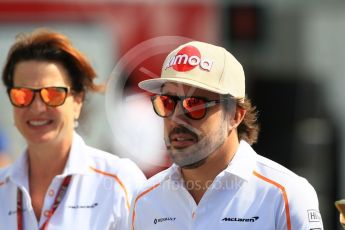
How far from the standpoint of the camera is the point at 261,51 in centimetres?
927

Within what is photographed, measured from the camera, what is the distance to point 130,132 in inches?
245

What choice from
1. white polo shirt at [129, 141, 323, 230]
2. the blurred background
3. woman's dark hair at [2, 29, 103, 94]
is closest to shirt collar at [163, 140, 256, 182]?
white polo shirt at [129, 141, 323, 230]

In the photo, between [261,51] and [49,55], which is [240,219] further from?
[261,51]

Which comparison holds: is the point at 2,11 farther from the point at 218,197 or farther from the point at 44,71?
the point at 218,197

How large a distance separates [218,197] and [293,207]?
0.33m

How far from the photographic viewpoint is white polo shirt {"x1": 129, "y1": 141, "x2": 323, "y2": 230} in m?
3.55

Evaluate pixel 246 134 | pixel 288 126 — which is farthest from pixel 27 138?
pixel 288 126

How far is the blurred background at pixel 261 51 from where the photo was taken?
8172 millimetres

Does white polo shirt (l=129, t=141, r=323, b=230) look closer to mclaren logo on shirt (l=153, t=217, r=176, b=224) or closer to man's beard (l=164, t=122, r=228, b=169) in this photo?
mclaren logo on shirt (l=153, t=217, r=176, b=224)

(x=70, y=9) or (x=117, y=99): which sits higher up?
(x=70, y=9)

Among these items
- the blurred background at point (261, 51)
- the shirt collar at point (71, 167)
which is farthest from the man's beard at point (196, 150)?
the blurred background at point (261, 51)

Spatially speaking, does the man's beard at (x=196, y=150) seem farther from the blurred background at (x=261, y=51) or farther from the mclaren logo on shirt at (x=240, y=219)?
the blurred background at (x=261, y=51)

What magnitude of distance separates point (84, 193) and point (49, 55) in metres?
0.71

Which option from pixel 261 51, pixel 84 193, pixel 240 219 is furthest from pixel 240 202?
pixel 261 51
